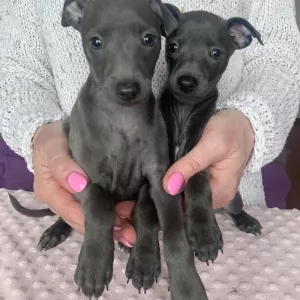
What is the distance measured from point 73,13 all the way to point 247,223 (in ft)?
2.42

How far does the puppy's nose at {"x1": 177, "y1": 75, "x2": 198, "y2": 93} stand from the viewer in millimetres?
1107

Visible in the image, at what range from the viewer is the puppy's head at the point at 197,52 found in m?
1.12

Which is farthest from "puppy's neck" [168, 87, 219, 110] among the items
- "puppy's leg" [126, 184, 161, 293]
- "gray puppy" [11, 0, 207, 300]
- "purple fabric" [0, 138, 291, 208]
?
"purple fabric" [0, 138, 291, 208]

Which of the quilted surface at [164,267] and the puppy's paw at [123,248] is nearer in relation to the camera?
the quilted surface at [164,267]

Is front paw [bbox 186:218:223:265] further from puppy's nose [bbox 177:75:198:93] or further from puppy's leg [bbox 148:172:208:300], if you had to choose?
puppy's nose [bbox 177:75:198:93]

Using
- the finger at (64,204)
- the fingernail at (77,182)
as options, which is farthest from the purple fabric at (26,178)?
the fingernail at (77,182)

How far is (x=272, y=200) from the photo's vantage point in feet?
6.11

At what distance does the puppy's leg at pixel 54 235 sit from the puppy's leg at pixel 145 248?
0.92ft

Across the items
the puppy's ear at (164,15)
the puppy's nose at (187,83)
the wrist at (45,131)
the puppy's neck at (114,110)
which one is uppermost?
the puppy's ear at (164,15)

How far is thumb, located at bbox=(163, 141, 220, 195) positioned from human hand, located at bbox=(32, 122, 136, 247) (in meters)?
0.17

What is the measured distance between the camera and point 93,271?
0.93 m

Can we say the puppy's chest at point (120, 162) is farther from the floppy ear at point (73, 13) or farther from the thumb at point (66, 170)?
the floppy ear at point (73, 13)

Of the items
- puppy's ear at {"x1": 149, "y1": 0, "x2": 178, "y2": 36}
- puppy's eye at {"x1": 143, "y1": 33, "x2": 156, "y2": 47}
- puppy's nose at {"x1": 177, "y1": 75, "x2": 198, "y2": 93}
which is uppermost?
puppy's ear at {"x1": 149, "y1": 0, "x2": 178, "y2": 36}

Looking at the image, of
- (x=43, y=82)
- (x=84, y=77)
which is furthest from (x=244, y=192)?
(x=43, y=82)
